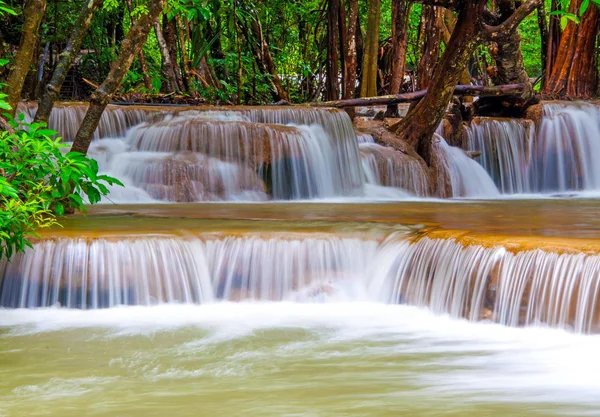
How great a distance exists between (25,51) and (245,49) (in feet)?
37.2

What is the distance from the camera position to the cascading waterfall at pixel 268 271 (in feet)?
21.4

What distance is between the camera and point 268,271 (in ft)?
23.9

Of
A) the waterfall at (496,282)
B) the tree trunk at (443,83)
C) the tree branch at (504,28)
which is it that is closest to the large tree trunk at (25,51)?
the waterfall at (496,282)

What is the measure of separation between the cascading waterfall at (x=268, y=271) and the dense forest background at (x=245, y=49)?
842 centimetres

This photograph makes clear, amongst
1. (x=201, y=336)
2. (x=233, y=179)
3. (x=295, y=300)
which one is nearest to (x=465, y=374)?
(x=201, y=336)

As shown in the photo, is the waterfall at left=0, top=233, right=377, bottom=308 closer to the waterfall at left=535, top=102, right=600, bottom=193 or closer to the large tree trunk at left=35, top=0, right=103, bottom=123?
the large tree trunk at left=35, top=0, right=103, bottom=123

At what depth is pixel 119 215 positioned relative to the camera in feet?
30.3

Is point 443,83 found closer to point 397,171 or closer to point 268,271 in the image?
point 397,171

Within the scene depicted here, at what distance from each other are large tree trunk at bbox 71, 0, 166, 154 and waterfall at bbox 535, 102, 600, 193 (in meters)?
8.38

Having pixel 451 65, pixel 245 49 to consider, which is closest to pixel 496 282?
pixel 451 65

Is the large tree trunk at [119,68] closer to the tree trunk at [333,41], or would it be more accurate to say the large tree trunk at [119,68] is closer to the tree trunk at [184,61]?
the tree trunk at [184,61]

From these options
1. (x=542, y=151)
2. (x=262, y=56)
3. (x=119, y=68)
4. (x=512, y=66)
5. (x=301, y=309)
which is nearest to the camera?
(x=301, y=309)

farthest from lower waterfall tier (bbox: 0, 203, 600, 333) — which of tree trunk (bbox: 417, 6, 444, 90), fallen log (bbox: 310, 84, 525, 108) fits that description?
tree trunk (bbox: 417, 6, 444, 90)

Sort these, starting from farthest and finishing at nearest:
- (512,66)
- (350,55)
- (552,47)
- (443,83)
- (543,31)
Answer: (543,31) < (552,47) < (350,55) < (512,66) < (443,83)
